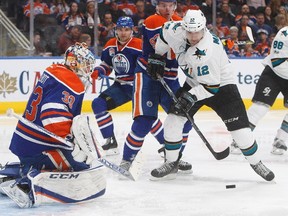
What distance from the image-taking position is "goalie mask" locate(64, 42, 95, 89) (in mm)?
3941

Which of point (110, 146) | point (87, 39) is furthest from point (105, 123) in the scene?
point (87, 39)

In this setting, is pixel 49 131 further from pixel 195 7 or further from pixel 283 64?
pixel 195 7

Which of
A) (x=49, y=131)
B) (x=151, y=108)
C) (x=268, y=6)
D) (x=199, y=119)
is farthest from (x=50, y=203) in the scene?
(x=268, y=6)

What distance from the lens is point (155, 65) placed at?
182 inches

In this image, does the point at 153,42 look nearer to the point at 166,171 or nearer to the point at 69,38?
the point at 166,171

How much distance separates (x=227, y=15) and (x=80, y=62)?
5.39 metres

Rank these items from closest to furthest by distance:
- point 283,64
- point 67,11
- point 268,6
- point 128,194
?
point 128,194, point 283,64, point 67,11, point 268,6

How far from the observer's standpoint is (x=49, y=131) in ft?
12.4

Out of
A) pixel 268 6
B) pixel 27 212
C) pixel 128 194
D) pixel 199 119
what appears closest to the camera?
pixel 27 212

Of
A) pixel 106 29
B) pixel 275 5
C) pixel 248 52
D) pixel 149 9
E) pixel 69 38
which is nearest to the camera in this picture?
pixel 69 38

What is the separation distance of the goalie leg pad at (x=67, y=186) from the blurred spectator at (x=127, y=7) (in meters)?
5.11

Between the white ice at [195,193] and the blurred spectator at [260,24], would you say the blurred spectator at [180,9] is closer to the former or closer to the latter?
the blurred spectator at [260,24]

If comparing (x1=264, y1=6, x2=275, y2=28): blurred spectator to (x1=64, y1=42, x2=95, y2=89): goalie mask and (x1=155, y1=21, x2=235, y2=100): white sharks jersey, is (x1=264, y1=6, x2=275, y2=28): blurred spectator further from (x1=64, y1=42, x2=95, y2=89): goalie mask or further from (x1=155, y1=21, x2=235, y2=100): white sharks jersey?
(x1=64, y1=42, x2=95, y2=89): goalie mask

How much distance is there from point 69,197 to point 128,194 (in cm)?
40
